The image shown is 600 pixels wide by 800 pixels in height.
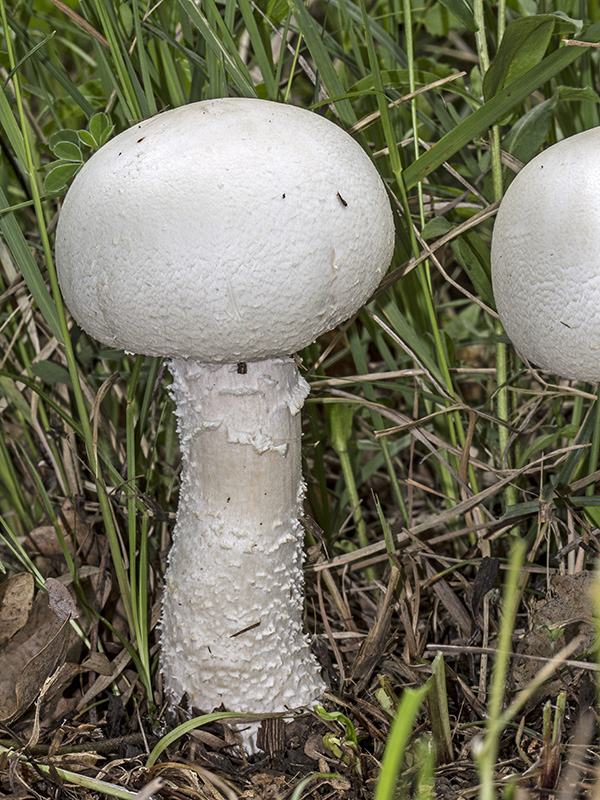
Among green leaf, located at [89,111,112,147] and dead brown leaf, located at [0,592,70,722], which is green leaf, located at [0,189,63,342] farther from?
dead brown leaf, located at [0,592,70,722]

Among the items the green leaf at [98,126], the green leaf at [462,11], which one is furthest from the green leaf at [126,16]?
the green leaf at [462,11]

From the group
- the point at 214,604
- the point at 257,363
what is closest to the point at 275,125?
the point at 257,363

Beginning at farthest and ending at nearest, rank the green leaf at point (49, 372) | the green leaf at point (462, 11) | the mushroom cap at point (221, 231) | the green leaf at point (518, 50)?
the green leaf at point (49, 372) < the green leaf at point (462, 11) < the green leaf at point (518, 50) < the mushroom cap at point (221, 231)

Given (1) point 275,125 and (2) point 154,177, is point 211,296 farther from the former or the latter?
(1) point 275,125

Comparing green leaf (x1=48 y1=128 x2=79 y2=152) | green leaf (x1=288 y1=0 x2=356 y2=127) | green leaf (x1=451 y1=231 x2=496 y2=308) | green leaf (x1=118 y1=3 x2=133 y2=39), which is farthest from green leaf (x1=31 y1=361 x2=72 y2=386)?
green leaf (x1=451 y1=231 x2=496 y2=308)

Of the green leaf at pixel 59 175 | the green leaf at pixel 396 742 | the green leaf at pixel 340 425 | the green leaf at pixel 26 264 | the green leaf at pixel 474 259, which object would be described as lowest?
the green leaf at pixel 340 425

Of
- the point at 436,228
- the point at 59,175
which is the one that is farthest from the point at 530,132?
the point at 59,175

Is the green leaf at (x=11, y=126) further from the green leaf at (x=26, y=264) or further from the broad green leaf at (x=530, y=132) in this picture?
the broad green leaf at (x=530, y=132)
